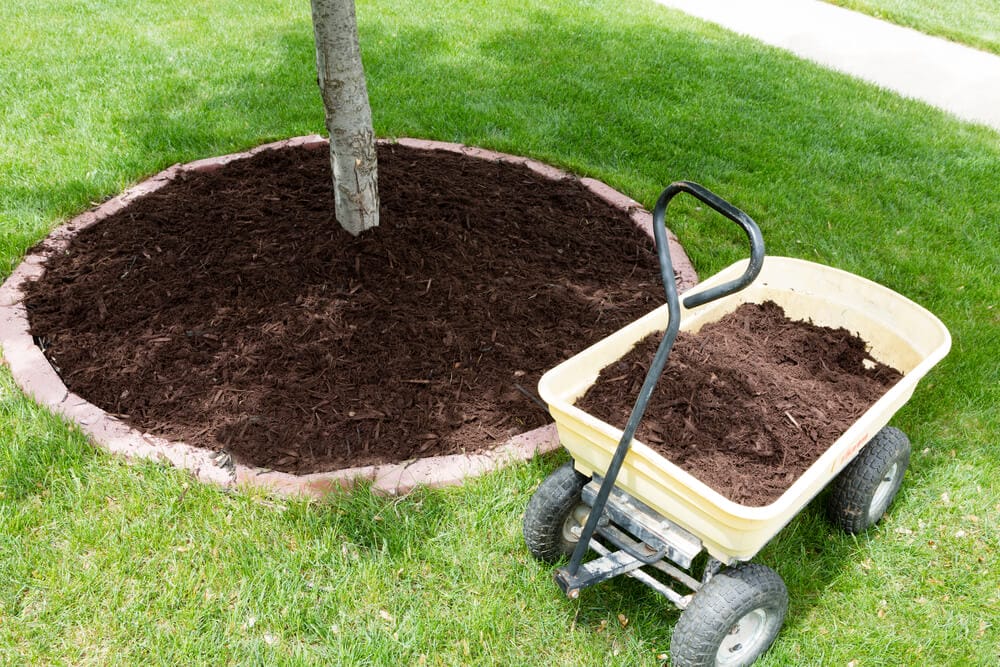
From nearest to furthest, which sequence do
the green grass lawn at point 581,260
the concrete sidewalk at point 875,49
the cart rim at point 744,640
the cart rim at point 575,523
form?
1. the cart rim at point 744,640
2. the green grass lawn at point 581,260
3. the cart rim at point 575,523
4. the concrete sidewalk at point 875,49

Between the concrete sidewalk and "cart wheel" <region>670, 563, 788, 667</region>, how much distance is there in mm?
5679

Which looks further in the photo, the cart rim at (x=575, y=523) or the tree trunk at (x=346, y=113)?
the tree trunk at (x=346, y=113)

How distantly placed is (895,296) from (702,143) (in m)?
2.87

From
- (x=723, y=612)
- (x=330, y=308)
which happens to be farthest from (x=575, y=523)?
(x=330, y=308)

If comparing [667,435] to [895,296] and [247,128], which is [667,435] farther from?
[247,128]

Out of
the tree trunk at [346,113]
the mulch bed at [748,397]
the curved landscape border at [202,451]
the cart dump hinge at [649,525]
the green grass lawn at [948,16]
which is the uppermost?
the tree trunk at [346,113]

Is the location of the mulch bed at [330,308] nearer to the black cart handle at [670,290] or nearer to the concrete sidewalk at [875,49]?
the black cart handle at [670,290]

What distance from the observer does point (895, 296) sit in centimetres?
285

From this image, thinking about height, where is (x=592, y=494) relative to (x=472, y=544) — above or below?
above

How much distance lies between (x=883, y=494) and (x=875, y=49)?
647cm

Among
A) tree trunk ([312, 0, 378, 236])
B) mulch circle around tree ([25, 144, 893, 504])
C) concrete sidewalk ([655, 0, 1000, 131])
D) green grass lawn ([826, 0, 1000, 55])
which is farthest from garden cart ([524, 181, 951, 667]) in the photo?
green grass lawn ([826, 0, 1000, 55])

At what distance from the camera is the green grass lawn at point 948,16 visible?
8.09 metres

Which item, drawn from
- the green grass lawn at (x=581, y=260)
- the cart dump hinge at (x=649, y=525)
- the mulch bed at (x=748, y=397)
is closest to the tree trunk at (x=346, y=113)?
the green grass lawn at (x=581, y=260)

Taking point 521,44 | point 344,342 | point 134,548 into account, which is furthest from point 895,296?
point 521,44
